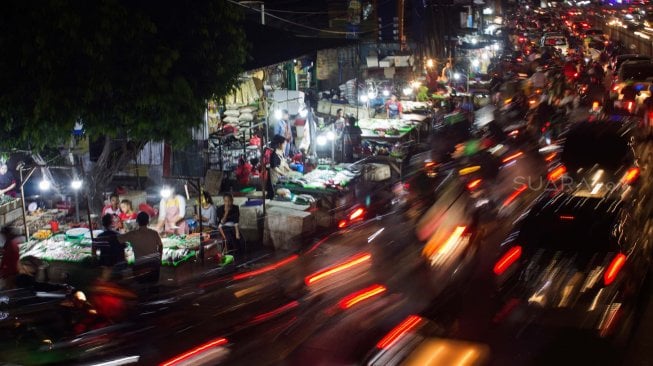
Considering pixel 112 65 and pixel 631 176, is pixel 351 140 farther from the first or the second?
pixel 112 65

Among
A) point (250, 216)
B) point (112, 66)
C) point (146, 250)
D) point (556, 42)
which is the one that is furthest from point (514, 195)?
point (556, 42)

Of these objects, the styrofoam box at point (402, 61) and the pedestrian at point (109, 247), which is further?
the styrofoam box at point (402, 61)

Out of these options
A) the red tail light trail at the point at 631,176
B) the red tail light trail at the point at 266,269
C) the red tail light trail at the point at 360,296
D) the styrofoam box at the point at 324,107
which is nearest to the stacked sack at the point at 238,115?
the styrofoam box at the point at 324,107

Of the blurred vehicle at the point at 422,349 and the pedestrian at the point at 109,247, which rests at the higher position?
the pedestrian at the point at 109,247

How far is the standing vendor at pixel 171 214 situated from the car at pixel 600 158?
724cm

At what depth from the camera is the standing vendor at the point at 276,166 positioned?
15.3 m

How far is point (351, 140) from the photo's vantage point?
19375 mm

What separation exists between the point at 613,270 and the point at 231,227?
7000 millimetres

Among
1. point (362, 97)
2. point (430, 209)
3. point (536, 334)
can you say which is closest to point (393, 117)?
point (362, 97)

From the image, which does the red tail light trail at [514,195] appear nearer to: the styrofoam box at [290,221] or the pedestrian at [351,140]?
the styrofoam box at [290,221]

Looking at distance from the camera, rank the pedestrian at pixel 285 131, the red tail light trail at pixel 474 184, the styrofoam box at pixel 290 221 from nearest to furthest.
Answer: the styrofoam box at pixel 290 221 < the red tail light trail at pixel 474 184 < the pedestrian at pixel 285 131

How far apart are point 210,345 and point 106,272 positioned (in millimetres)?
2733

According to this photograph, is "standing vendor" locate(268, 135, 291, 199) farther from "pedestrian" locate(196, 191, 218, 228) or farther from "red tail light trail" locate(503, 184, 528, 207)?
"red tail light trail" locate(503, 184, 528, 207)

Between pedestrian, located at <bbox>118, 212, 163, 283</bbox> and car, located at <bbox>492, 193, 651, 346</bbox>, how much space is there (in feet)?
17.9
